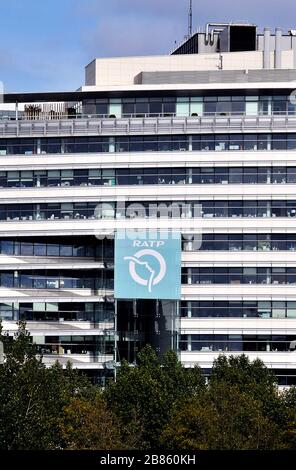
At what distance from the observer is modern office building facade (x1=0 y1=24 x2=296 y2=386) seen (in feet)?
383

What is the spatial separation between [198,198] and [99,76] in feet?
61.5

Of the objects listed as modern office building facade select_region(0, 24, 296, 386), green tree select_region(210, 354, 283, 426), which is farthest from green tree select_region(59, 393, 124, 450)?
modern office building facade select_region(0, 24, 296, 386)

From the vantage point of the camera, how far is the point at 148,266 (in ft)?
375

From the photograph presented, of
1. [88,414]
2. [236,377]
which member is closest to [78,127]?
[236,377]

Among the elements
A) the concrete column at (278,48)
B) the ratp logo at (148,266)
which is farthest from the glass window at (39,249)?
the concrete column at (278,48)

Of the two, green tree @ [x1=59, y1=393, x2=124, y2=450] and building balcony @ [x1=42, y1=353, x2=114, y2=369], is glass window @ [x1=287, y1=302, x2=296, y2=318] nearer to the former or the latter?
building balcony @ [x1=42, y1=353, x2=114, y2=369]

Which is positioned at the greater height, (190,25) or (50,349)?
(190,25)

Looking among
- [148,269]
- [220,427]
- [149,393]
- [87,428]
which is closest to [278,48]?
[148,269]

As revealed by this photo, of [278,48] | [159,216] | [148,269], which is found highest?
[278,48]

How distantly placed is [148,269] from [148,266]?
274 mm

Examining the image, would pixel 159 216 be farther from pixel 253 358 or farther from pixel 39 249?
pixel 253 358

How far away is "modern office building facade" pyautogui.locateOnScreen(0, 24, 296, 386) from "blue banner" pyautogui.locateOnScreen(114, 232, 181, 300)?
1.80m

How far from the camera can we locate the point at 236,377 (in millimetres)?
96500
